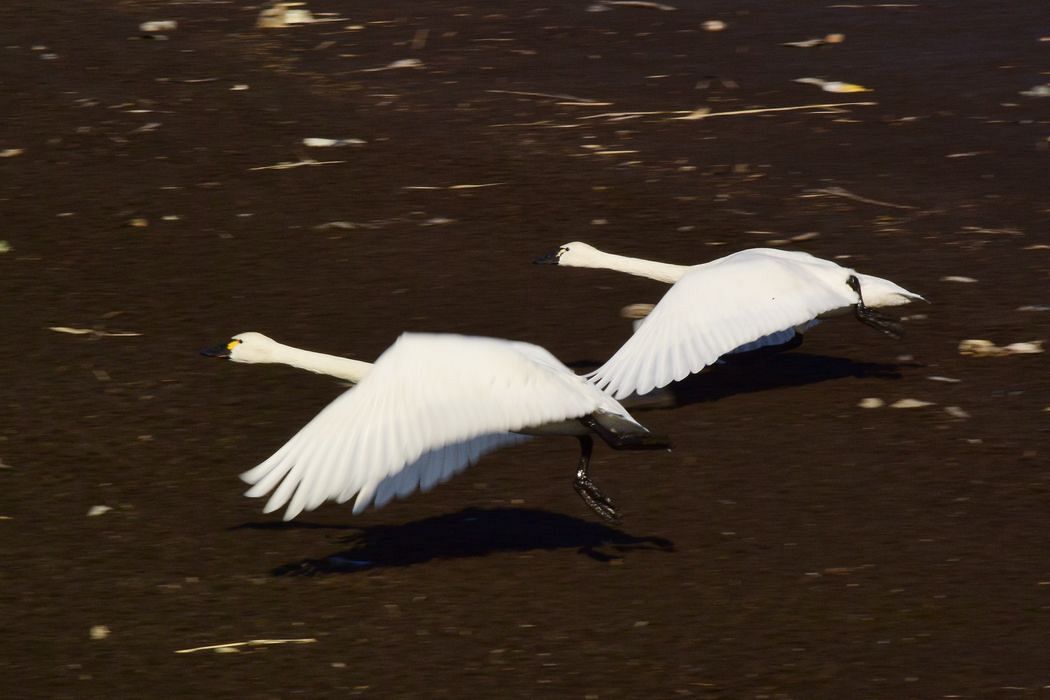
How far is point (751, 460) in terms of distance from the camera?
681 centimetres

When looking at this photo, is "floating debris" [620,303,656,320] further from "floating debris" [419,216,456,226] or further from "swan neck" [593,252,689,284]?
"floating debris" [419,216,456,226]

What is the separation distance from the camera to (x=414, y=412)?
5309 millimetres

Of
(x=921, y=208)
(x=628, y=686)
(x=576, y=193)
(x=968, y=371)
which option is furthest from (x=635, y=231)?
(x=628, y=686)

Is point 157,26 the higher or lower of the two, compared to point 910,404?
higher

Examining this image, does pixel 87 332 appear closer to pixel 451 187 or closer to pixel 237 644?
pixel 451 187

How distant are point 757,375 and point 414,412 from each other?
115 inches

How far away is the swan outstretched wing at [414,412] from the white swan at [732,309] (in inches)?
41.1

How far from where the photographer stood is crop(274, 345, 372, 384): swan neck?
6.03m

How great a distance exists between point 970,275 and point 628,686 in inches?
167

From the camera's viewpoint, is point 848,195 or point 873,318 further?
point 848,195

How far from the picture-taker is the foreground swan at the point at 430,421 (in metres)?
5.07

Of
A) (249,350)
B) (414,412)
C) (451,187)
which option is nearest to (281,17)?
(451,187)

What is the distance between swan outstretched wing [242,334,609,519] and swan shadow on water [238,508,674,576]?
57cm

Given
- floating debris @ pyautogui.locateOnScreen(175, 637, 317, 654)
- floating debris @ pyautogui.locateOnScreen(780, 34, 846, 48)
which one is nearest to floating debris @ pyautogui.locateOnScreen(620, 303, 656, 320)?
floating debris @ pyautogui.locateOnScreen(175, 637, 317, 654)
